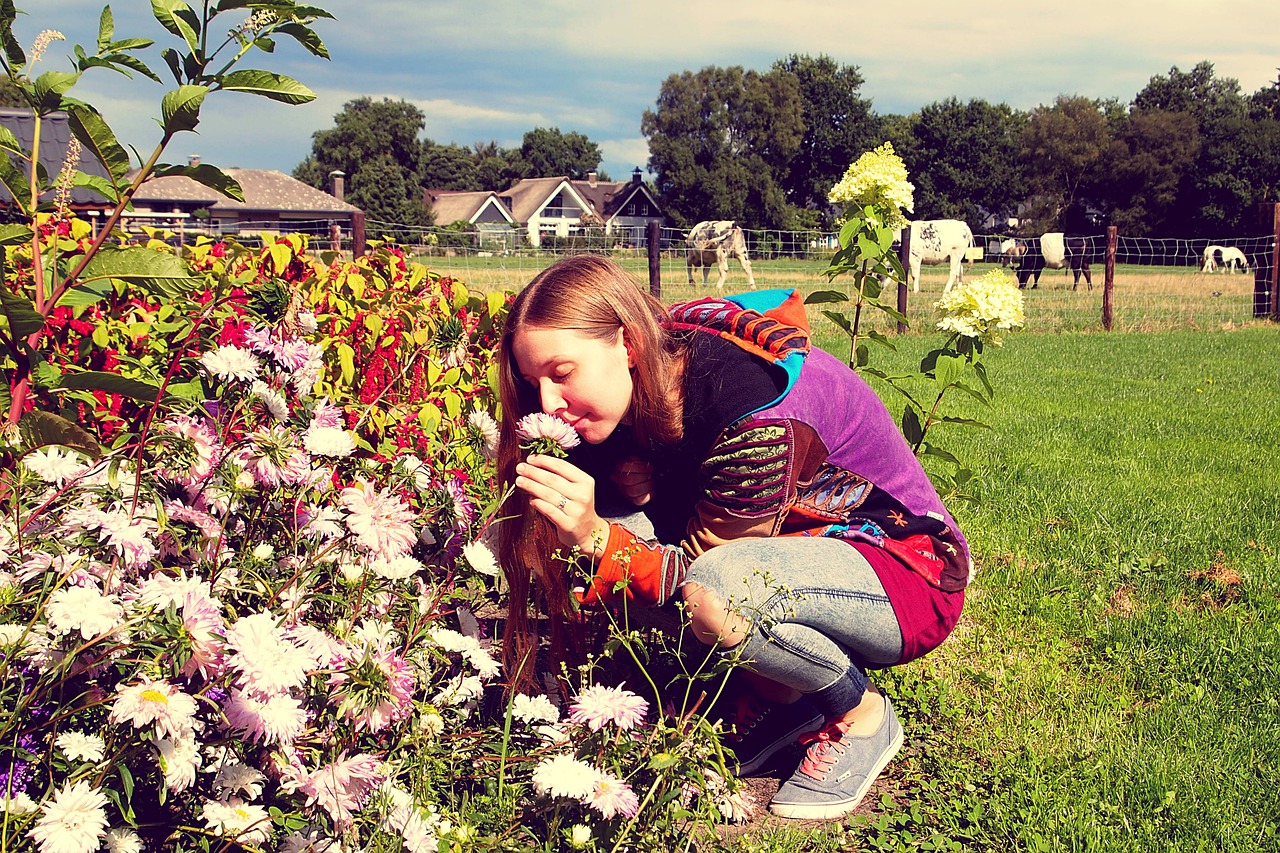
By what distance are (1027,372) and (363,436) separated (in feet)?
22.8

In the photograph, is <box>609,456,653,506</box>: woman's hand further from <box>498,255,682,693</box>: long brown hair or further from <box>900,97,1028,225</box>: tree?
<box>900,97,1028,225</box>: tree

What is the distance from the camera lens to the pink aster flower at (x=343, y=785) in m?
1.35

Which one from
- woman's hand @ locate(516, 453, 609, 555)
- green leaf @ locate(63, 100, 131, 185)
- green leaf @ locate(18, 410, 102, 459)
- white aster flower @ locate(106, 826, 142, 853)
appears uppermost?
green leaf @ locate(63, 100, 131, 185)

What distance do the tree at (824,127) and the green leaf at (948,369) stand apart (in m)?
61.7

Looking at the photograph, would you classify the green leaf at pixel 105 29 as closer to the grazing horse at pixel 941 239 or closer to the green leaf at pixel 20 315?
the green leaf at pixel 20 315

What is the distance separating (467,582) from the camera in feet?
5.65

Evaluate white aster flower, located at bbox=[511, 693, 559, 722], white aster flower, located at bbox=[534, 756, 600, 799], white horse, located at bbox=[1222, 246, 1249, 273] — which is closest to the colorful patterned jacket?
white aster flower, located at bbox=[511, 693, 559, 722]

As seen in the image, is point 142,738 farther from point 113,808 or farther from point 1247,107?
point 1247,107

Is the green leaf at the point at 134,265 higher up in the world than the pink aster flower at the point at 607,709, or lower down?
higher up

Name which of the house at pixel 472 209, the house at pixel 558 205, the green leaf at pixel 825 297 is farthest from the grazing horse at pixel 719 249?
the house at pixel 558 205

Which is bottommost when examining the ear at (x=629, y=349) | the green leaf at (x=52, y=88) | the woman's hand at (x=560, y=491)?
the woman's hand at (x=560, y=491)

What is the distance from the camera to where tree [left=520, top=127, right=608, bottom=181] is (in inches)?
3605

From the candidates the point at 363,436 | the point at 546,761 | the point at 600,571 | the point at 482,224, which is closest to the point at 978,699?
the point at 600,571

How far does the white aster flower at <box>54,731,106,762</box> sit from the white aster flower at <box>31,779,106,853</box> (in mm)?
47
